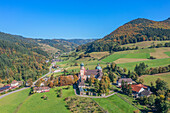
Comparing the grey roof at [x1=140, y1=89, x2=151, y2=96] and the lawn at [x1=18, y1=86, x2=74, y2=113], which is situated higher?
the grey roof at [x1=140, y1=89, x2=151, y2=96]

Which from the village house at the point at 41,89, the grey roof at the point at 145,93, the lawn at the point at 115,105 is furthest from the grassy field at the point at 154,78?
the village house at the point at 41,89

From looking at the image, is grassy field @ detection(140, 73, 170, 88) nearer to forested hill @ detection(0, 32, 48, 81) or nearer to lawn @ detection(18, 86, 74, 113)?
lawn @ detection(18, 86, 74, 113)

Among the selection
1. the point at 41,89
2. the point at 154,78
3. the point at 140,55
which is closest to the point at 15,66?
the point at 41,89

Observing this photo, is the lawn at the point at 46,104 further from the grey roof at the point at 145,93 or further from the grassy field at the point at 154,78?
the grassy field at the point at 154,78

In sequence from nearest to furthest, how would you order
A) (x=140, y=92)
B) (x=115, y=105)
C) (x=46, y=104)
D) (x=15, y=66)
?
1. (x=115, y=105)
2. (x=46, y=104)
3. (x=140, y=92)
4. (x=15, y=66)

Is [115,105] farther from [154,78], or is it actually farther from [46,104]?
A: [154,78]

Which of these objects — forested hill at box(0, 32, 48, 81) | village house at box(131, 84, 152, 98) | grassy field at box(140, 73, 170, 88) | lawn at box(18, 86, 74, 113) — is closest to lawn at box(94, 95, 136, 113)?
village house at box(131, 84, 152, 98)
